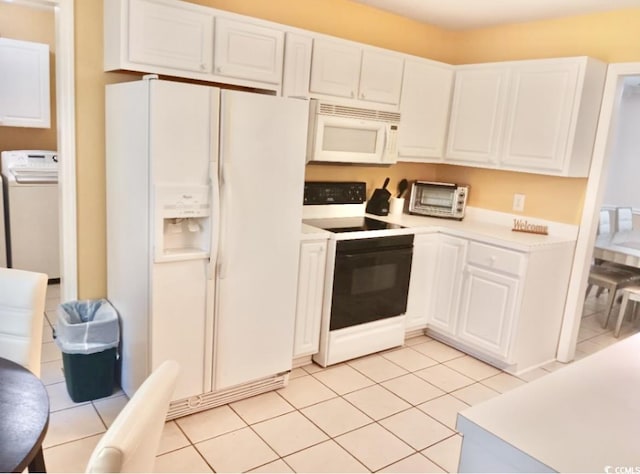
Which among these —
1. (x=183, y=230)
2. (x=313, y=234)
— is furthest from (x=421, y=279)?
(x=183, y=230)

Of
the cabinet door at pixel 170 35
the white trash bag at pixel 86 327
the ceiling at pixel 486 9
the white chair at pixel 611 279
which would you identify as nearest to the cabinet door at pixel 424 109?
the ceiling at pixel 486 9

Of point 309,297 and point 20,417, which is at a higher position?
point 20,417

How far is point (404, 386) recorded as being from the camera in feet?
10.2

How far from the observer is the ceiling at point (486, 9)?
3215 millimetres

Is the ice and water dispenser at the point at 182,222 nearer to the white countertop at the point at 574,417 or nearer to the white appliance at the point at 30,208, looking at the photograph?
the white countertop at the point at 574,417

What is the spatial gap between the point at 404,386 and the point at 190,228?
1.68m

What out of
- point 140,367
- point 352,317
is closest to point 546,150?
point 352,317

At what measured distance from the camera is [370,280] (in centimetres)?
334

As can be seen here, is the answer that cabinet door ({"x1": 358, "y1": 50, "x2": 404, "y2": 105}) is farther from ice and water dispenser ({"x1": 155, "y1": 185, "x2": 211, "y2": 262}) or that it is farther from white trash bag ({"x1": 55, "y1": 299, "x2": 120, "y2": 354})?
white trash bag ({"x1": 55, "y1": 299, "x2": 120, "y2": 354})

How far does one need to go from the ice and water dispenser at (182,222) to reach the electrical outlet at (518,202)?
8.32 ft

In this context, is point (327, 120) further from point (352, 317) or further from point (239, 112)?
point (352, 317)

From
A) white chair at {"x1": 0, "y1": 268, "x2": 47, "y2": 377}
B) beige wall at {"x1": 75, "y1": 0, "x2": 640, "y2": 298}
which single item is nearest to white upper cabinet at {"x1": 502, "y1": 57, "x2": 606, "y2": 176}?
beige wall at {"x1": 75, "y1": 0, "x2": 640, "y2": 298}

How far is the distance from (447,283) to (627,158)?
4023 millimetres

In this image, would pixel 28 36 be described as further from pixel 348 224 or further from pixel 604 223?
pixel 604 223
